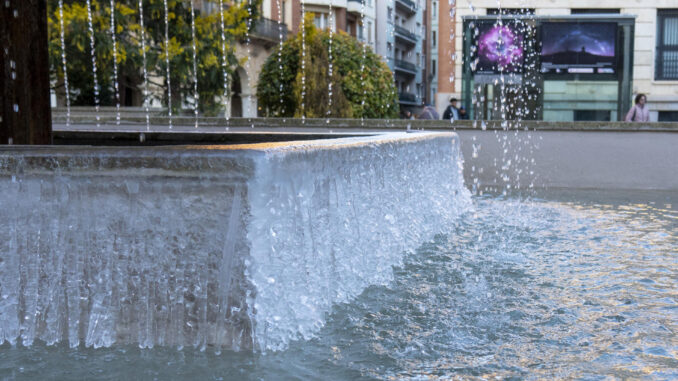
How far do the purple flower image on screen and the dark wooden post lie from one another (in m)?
12.8

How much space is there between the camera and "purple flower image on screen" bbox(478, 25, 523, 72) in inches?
617

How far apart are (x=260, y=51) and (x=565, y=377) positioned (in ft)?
96.6

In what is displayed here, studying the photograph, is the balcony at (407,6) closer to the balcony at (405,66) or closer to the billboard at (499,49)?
the balcony at (405,66)

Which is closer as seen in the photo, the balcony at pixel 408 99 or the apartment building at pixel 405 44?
the apartment building at pixel 405 44

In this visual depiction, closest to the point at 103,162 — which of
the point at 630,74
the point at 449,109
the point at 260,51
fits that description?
the point at 449,109

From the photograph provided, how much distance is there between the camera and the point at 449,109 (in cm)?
1386

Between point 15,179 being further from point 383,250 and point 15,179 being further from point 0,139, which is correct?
point 383,250

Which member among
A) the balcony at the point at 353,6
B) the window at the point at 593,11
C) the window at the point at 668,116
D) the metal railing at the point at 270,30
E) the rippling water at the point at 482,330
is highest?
the balcony at the point at 353,6

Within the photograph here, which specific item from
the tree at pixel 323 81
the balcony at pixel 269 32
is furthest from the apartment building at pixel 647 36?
the balcony at pixel 269 32

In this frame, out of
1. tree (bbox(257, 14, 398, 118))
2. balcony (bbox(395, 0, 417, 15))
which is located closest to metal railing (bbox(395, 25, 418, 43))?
balcony (bbox(395, 0, 417, 15))

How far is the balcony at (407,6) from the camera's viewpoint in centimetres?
5196

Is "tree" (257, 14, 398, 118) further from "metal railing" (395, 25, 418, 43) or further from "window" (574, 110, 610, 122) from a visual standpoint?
"metal railing" (395, 25, 418, 43)

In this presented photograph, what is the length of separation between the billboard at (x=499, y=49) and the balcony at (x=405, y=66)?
3535cm

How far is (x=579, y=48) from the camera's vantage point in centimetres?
1562
